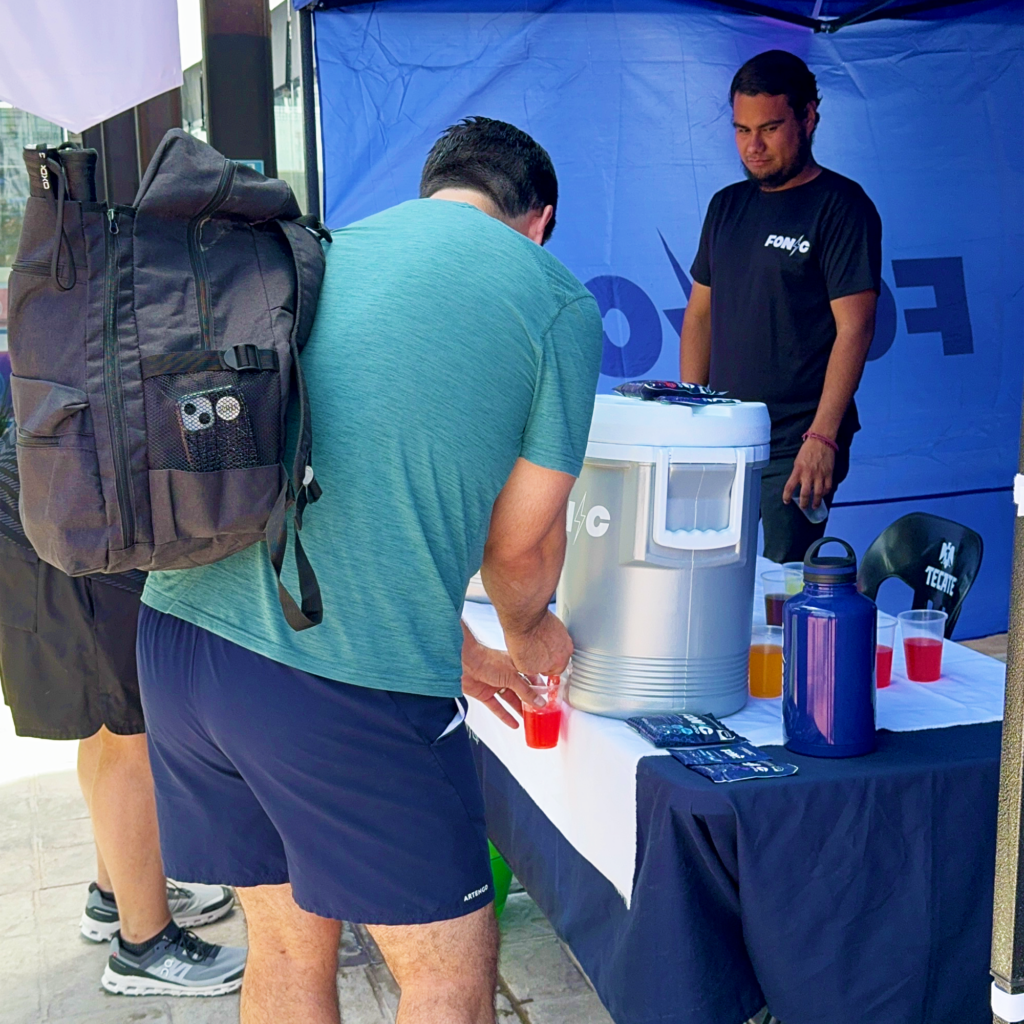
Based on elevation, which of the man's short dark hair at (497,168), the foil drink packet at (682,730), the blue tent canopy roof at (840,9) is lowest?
the foil drink packet at (682,730)

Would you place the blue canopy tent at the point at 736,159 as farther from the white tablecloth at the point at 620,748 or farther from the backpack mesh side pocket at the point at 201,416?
the backpack mesh side pocket at the point at 201,416

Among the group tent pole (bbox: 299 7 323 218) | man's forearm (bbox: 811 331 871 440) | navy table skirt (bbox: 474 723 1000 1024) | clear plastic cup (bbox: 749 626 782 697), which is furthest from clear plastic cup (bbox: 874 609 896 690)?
tent pole (bbox: 299 7 323 218)

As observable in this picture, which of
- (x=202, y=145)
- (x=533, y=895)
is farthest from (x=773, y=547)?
(x=202, y=145)

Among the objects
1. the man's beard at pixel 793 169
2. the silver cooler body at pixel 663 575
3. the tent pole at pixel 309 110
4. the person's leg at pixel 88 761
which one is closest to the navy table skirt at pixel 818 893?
the silver cooler body at pixel 663 575

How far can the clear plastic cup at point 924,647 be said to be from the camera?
1.84 m

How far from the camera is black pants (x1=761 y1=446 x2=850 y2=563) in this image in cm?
342

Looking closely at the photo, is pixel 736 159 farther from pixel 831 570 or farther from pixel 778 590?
pixel 831 570

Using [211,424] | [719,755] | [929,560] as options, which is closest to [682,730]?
[719,755]

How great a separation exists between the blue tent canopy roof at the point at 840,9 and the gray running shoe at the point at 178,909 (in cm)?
314

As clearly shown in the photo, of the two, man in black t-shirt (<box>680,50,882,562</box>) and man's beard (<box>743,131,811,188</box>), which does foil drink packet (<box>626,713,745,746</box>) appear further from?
man's beard (<box>743,131,811,188</box>)

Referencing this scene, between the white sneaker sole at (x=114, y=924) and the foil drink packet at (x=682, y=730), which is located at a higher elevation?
the foil drink packet at (x=682, y=730)

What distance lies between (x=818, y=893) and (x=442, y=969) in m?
0.46

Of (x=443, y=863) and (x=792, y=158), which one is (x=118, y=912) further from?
(x=792, y=158)

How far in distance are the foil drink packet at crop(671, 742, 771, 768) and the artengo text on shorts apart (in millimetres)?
2233
